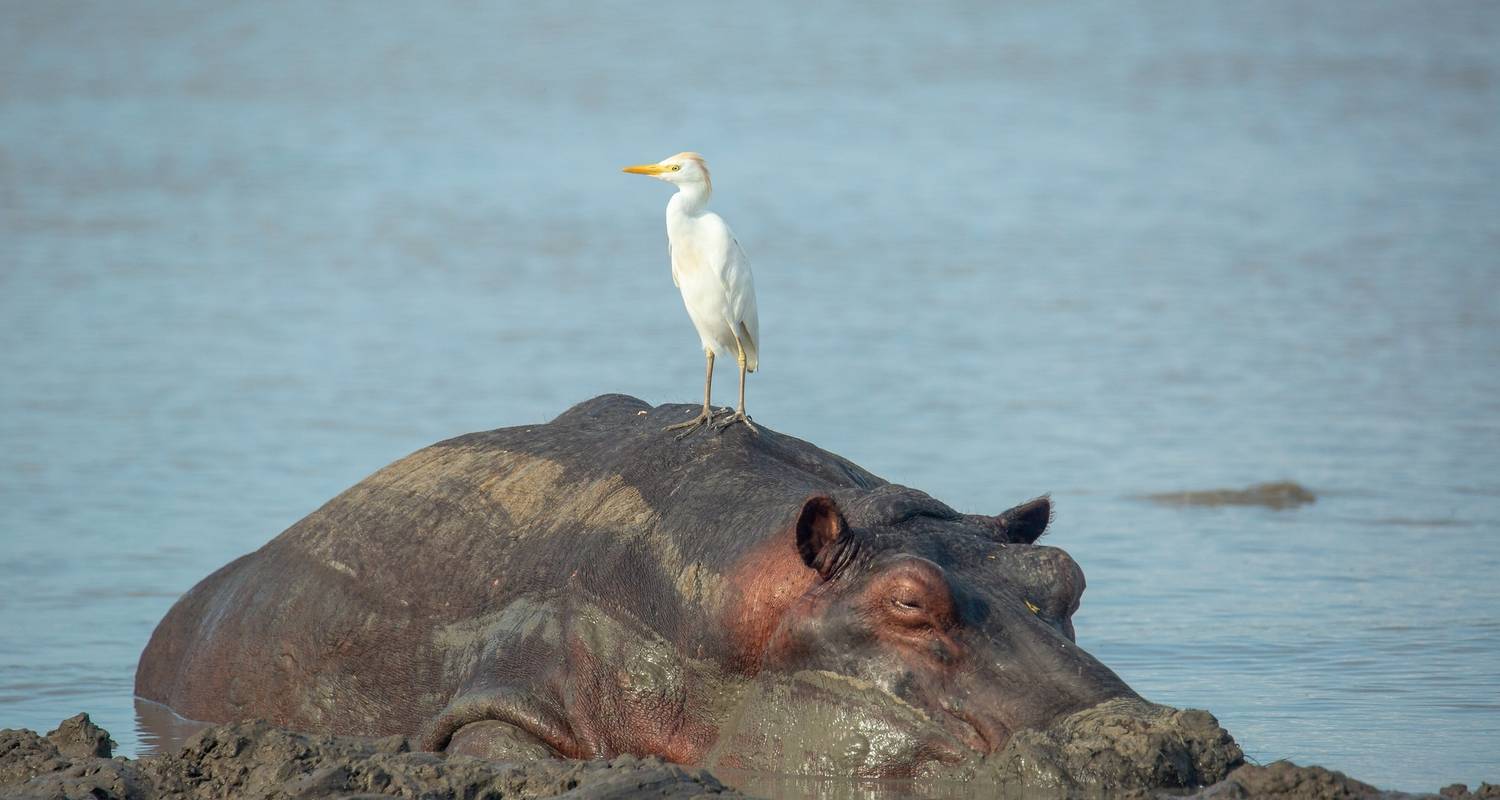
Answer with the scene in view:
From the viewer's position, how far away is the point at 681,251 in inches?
328

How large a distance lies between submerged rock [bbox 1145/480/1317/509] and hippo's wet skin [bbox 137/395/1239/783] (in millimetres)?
5274

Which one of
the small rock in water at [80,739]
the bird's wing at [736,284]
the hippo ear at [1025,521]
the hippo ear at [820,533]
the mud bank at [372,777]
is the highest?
the bird's wing at [736,284]

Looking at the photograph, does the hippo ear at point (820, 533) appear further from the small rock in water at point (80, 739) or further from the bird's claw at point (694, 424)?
the small rock in water at point (80, 739)

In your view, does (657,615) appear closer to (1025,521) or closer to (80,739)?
(1025,521)

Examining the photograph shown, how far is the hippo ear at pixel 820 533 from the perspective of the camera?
21.4 feet

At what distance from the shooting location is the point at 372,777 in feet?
20.1

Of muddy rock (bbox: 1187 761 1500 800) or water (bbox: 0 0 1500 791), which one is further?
water (bbox: 0 0 1500 791)

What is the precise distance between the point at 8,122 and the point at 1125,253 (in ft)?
68.5

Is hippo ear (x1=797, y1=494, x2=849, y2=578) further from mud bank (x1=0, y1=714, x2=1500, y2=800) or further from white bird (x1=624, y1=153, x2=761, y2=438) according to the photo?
white bird (x1=624, y1=153, x2=761, y2=438)

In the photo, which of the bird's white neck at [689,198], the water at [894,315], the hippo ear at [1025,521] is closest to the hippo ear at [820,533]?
the hippo ear at [1025,521]

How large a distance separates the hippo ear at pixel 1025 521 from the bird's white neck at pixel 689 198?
2059 millimetres

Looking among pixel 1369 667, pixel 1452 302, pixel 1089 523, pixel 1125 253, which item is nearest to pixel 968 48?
pixel 1125 253

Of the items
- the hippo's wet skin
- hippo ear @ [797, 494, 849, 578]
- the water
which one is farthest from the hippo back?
the water

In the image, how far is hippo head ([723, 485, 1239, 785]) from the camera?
6195mm
